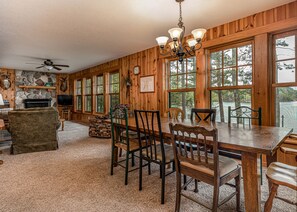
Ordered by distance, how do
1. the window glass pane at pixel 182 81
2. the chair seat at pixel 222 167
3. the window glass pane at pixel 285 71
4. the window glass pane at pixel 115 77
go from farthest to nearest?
the window glass pane at pixel 115 77 → the window glass pane at pixel 182 81 → the window glass pane at pixel 285 71 → the chair seat at pixel 222 167

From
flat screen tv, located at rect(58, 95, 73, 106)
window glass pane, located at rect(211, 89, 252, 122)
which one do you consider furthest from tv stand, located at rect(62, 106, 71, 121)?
window glass pane, located at rect(211, 89, 252, 122)

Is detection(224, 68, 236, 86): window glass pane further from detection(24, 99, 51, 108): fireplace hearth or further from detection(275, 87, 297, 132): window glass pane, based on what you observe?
detection(24, 99, 51, 108): fireplace hearth

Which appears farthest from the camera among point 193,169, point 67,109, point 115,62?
point 67,109

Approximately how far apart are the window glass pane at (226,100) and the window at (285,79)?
432mm

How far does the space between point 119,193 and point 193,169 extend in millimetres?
1012

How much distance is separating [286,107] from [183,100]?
189 centimetres

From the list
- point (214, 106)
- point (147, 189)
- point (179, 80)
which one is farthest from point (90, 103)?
point (147, 189)

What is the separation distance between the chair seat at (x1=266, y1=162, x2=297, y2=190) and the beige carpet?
1.95 ft

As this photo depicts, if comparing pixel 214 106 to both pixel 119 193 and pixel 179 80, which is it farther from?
pixel 119 193

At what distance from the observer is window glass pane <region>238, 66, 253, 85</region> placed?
9.94ft

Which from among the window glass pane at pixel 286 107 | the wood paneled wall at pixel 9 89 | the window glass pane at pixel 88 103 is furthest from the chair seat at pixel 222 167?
the wood paneled wall at pixel 9 89

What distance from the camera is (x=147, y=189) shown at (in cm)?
221

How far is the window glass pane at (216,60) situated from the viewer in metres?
3.39

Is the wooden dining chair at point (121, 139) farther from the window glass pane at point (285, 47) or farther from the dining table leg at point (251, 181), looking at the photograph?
the window glass pane at point (285, 47)
